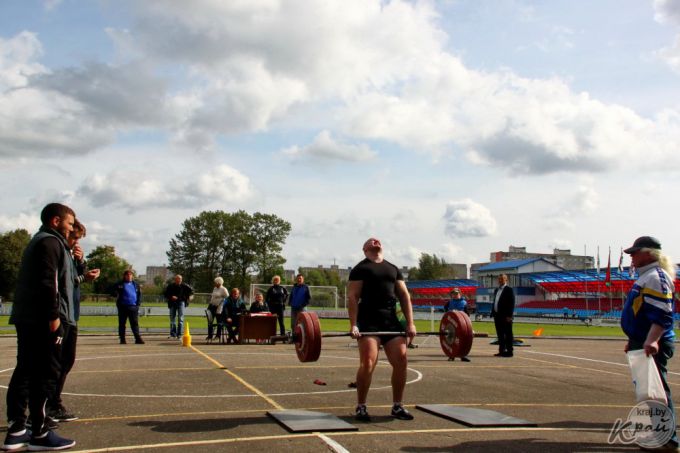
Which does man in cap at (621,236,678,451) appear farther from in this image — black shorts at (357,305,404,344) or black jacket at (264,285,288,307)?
black jacket at (264,285,288,307)

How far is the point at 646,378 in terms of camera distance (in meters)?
5.79

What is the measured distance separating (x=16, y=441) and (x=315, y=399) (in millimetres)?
3675

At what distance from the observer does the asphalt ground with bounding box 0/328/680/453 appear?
568cm

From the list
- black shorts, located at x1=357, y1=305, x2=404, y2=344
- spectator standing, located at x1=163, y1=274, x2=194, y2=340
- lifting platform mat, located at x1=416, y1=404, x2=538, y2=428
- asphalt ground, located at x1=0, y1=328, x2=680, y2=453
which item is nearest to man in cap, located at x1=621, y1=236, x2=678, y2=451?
asphalt ground, located at x1=0, y1=328, x2=680, y2=453

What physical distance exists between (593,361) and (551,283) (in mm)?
57948

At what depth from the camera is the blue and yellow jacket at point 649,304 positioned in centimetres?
585

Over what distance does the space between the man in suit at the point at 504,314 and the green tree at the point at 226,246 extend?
75.3 metres

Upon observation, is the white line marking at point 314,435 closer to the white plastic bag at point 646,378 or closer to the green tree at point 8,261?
the white plastic bag at point 646,378

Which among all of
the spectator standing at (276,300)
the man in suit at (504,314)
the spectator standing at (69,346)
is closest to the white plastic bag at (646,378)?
the spectator standing at (69,346)

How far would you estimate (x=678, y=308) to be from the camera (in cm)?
5994

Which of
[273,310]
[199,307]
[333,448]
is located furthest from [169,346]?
[199,307]

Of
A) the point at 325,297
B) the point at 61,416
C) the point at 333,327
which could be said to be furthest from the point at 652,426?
the point at 325,297

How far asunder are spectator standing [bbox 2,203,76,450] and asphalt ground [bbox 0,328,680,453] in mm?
423

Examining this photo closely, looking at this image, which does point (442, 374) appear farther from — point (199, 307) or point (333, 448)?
point (199, 307)
